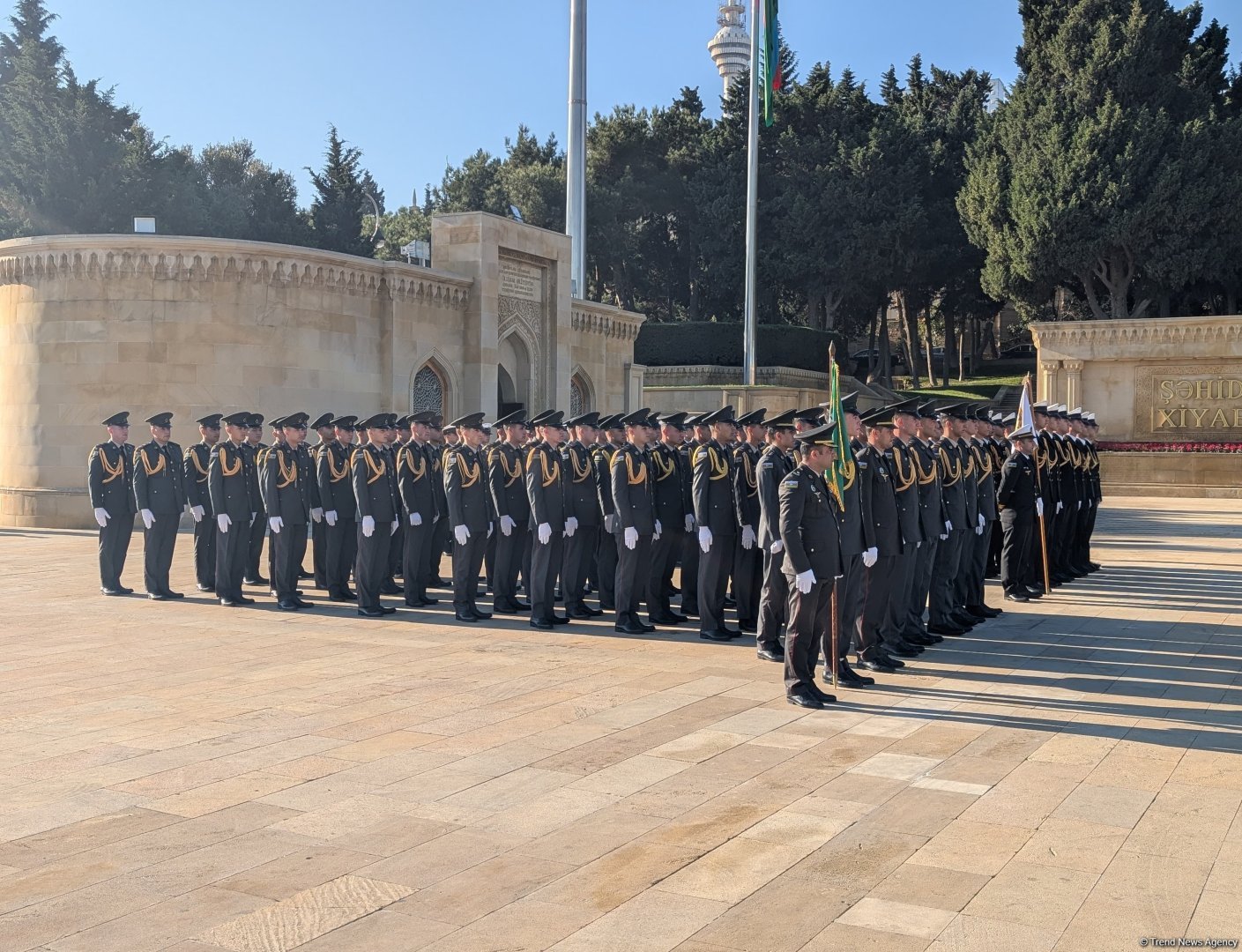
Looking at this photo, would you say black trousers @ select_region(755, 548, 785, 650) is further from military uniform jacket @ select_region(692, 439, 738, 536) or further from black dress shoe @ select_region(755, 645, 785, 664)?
military uniform jacket @ select_region(692, 439, 738, 536)

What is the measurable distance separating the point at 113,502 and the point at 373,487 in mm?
3163

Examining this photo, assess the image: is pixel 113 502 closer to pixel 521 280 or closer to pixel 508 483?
pixel 508 483

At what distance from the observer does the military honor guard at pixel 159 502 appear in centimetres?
1253

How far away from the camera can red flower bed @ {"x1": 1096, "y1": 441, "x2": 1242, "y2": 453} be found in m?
29.3

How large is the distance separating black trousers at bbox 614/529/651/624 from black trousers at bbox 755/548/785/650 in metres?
1.81

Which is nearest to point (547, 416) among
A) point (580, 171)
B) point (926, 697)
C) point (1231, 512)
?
point (926, 697)

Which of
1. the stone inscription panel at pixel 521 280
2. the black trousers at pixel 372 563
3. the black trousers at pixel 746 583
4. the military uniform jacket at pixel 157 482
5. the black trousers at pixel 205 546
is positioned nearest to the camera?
the black trousers at pixel 746 583

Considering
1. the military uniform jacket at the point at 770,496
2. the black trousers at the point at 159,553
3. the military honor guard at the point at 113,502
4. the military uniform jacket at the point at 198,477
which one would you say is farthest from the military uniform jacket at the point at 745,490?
the military honor guard at the point at 113,502

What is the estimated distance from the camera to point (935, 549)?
33.8 ft

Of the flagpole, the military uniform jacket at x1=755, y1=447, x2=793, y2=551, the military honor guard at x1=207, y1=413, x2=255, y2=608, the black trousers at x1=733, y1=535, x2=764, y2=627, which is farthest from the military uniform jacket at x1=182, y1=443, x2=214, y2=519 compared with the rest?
the flagpole

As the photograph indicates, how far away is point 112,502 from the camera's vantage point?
12.7 m

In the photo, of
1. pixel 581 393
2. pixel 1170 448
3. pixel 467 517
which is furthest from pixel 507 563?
pixel 1170 448

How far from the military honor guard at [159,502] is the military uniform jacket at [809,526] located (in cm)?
746

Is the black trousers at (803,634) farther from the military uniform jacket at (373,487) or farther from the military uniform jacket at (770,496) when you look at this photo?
the military uniform jacket at (373,487)
